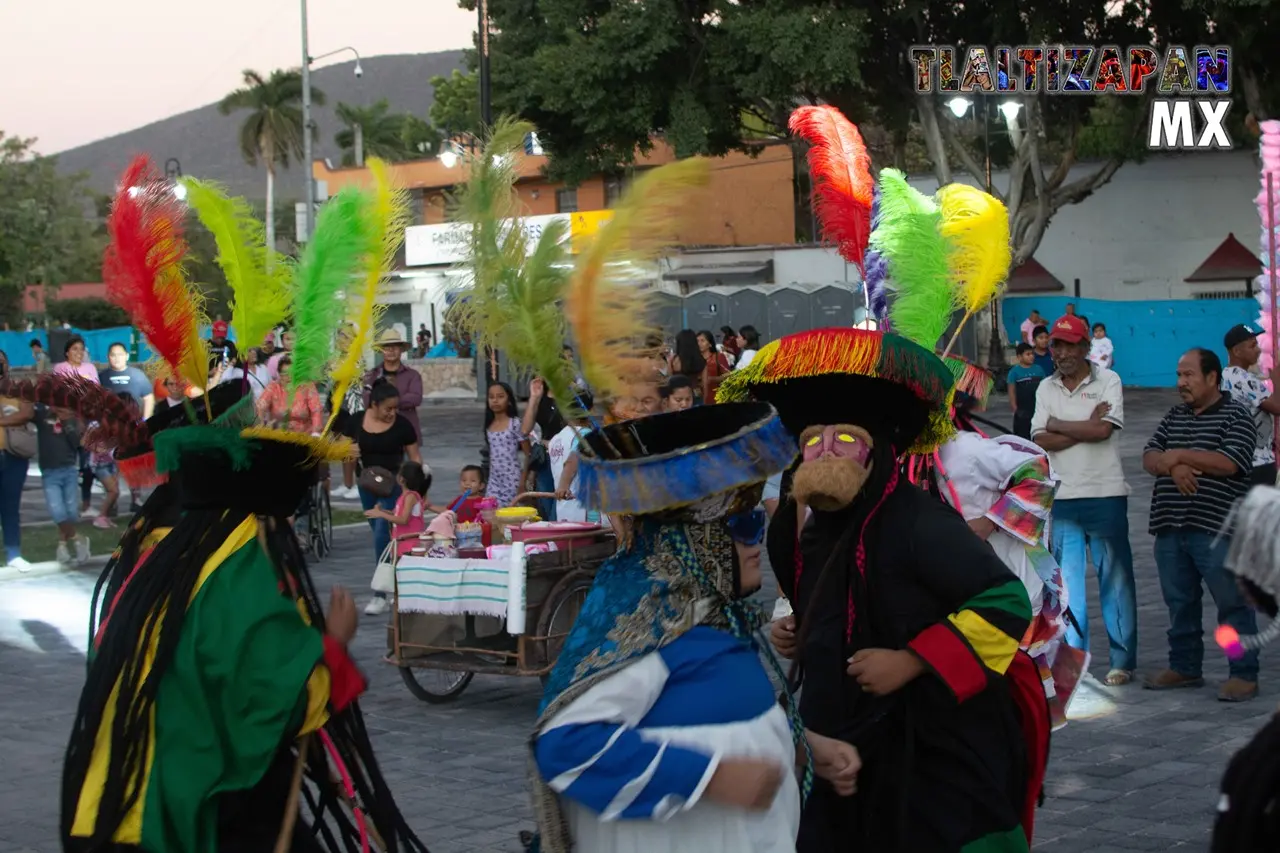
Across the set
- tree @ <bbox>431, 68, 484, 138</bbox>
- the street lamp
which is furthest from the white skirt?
tree @ <bbox>431, 68, 484, 138</bbox>

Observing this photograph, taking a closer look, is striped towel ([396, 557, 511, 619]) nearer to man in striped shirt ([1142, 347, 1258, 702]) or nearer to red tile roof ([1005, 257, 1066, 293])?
man in striped shirt ([1142, 347, 1258, 702])

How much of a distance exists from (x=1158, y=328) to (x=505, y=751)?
30865 millimetres

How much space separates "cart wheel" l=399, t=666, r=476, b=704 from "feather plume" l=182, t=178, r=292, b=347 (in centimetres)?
492

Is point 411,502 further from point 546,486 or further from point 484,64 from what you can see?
point 484,64

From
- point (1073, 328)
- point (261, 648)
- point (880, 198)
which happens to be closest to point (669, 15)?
point (1073, 328)

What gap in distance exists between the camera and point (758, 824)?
299 centimetres

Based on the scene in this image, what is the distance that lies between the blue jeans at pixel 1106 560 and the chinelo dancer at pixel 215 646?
213 inches

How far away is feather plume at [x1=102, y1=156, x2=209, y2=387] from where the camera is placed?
146 inches

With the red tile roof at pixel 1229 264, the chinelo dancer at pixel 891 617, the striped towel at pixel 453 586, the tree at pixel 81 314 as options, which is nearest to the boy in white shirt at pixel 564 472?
the striped towel at pixel 453 586

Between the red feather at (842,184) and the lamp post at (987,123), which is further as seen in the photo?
the lamp post at (987,123)

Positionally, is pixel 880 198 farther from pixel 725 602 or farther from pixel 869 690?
pixel 725 602

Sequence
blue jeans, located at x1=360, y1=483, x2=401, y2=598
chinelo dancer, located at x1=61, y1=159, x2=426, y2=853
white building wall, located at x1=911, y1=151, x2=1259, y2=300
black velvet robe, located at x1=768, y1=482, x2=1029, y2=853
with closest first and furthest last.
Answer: chinelo dancer, located at x1=61, y1=159, x2=426, y2=853 < black velvet robe, located at x1=768, y1=482, x2=1029, y2=853 < blue jeans, located at x1=360, y1=483, x2=401, y2=598 < white building wall, located at x1=911, y1=151, x2=1259, y2=300

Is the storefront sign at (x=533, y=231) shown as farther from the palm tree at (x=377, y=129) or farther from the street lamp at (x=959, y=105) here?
the palm tree at (x=377, y=129)

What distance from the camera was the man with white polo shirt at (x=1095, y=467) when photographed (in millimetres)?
8273
